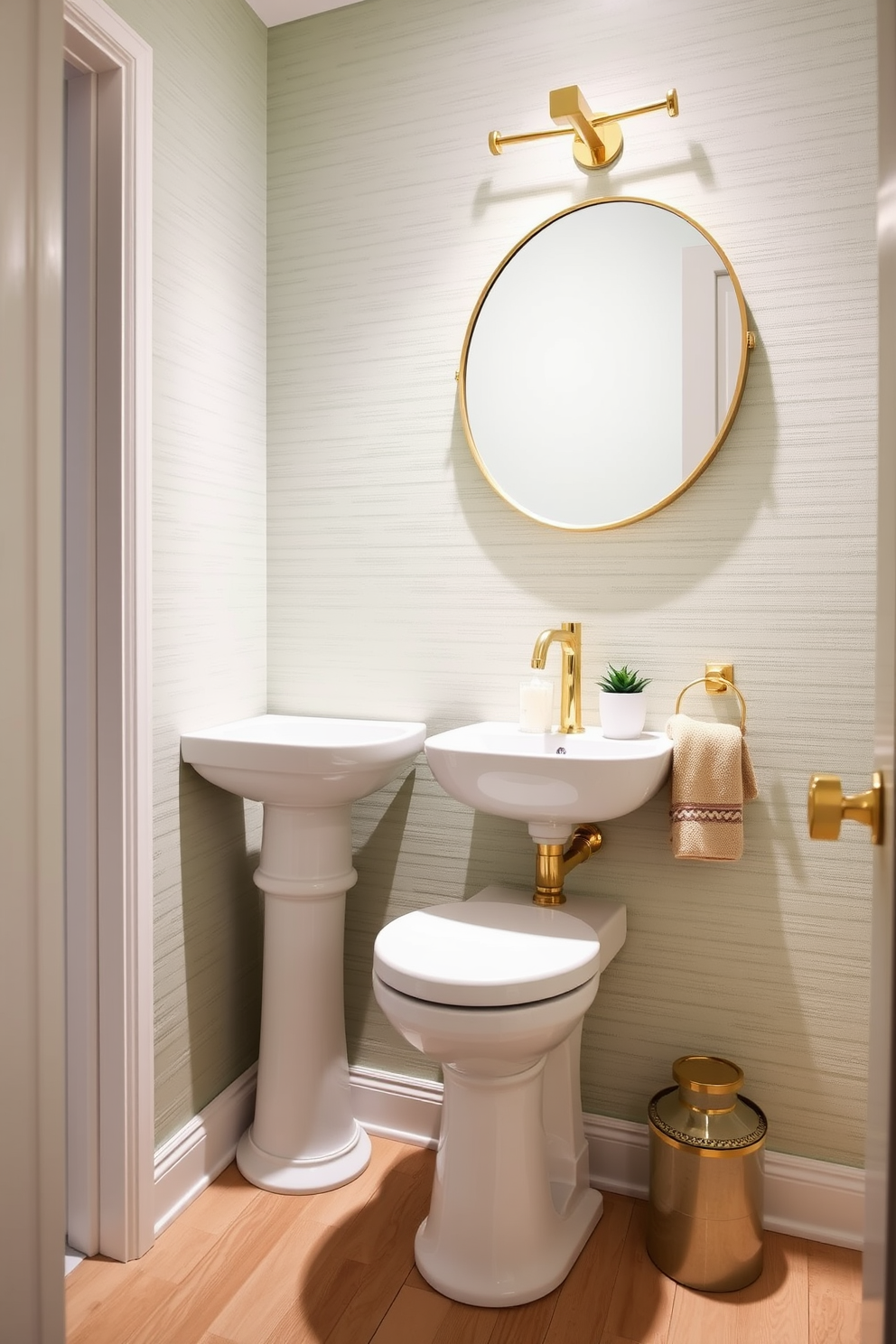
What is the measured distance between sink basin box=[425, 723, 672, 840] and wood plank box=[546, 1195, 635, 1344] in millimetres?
732

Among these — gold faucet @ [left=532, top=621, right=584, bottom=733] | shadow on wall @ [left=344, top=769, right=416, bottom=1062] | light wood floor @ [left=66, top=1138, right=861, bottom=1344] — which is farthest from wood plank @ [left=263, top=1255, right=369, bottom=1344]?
gold faucet @ [left=532, top=621, right=584, bottom=733]

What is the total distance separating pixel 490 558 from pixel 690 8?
3.62ft

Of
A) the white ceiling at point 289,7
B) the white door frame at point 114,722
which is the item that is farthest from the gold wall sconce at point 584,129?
the white door frame at point 114,722

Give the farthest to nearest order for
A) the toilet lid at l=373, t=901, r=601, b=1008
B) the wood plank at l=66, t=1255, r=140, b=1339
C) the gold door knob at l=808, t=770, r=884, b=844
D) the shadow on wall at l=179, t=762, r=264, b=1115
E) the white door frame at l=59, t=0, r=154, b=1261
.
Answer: the shadow on wall at l=179, t=762, r=264, b=1115
the white door frame at l=59, t=0, r=154, b=1261
the wood plank at l=66, t=1255, r=140, b=1339
the toilet lid at l=373, t=901, r=601, b=1008
the gold door knob at l=808, t=770, r=884, b=844

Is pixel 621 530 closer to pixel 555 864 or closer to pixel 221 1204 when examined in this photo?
pixel 555 864

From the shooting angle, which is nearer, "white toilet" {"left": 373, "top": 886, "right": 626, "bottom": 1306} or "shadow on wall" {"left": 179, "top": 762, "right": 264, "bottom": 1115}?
"white toilet" {"left": 373, "top": 886, "right": 626, "bottom": 1306}

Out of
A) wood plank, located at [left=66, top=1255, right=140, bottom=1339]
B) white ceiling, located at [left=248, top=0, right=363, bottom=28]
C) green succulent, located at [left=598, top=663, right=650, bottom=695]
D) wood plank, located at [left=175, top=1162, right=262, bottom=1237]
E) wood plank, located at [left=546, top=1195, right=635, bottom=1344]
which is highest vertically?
white ceiling, located at [left=248, top=0, right=363, bottom=28]

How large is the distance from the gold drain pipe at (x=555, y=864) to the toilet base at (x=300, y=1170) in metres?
0.67

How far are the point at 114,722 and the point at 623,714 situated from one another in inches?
36.1

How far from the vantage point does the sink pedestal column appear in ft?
5.99

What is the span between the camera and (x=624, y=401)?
5.96ft

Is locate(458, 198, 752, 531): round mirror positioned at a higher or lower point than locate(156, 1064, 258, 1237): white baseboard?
higher

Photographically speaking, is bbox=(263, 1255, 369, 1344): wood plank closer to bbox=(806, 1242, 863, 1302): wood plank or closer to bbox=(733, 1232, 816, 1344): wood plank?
bbox=(733, 1232, 816, 1344): wood plank

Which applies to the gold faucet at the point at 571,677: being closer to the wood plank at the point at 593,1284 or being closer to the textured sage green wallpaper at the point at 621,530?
the textured sage green wallpaper at the point at 621,530
